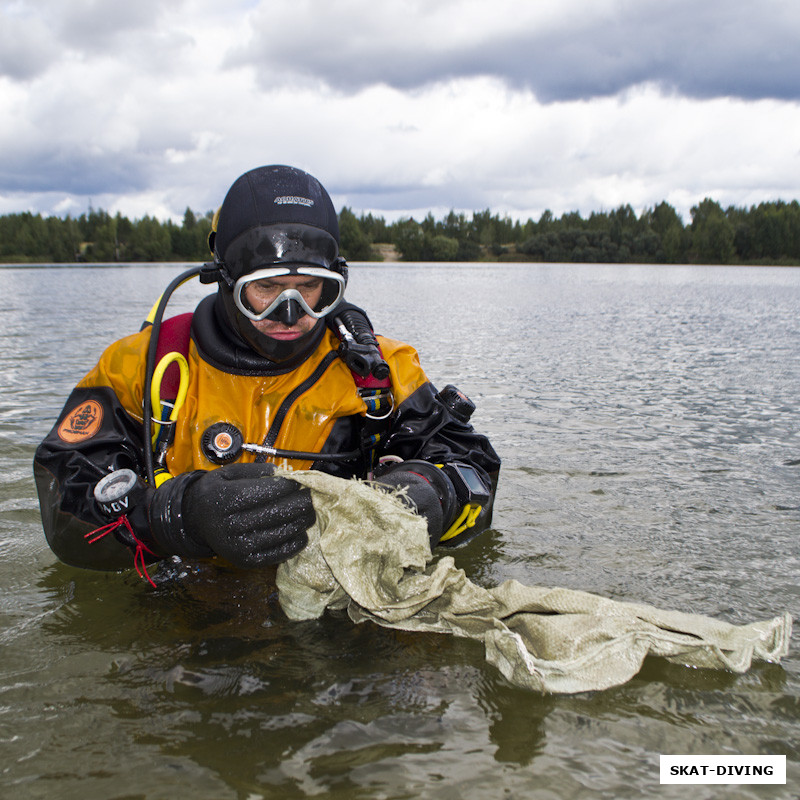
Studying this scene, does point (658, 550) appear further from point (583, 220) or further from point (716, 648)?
point (583, 220)

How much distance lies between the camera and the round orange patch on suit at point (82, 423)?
2.80m

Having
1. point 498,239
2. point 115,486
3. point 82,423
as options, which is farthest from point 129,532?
point 498,239

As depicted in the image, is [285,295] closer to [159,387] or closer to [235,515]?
[159,387]

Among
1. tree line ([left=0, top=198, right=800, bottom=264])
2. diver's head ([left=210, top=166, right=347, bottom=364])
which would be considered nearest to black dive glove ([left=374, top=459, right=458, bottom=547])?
diver's head ([left=210, top=166, right=347, bottom=364])

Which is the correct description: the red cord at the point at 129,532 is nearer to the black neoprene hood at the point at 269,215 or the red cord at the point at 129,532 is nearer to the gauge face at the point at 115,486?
the gauge face at the point at 115,486

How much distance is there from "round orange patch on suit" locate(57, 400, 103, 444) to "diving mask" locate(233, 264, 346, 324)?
2.41 ft

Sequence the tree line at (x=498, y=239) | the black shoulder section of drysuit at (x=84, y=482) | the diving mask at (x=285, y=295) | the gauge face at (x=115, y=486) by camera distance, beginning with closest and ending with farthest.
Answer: the gauge face at (x=115, y=486), the black shoulder section of drysuit at (x=84, y=482), the diving mask at (x=285, y=295), the tree line at (x=498, y=239)

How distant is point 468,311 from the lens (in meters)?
21.8

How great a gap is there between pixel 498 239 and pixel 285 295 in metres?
133

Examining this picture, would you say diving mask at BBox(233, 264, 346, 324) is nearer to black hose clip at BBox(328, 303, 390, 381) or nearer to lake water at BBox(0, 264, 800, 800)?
black hose clip at BBox(328, 303, 390, 381)

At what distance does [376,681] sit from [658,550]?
194cm

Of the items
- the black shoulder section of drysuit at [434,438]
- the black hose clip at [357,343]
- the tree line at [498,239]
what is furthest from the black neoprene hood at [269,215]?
the tree line at [498,239]

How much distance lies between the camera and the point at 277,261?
279 cm

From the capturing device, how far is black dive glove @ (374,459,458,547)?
262cm
